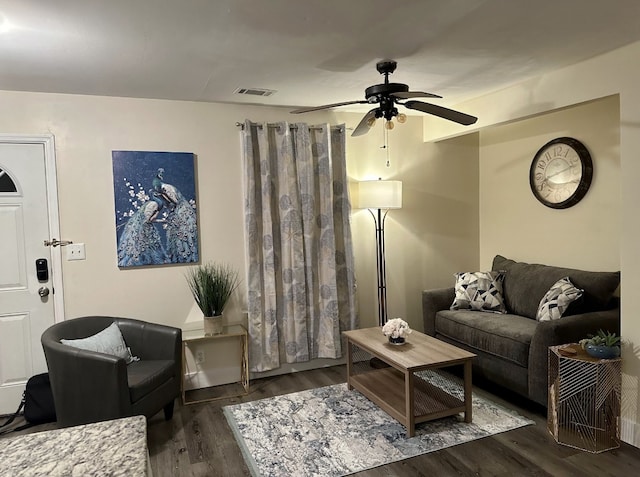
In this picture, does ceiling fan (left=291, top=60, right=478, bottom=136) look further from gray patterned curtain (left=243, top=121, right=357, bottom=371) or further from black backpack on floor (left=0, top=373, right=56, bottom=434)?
black backpack on floor (left=0, top=373, right=56, bottom=434)

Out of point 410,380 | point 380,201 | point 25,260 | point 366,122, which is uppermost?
point 366,122

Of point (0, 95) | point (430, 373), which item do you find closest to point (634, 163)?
point (430, 373)

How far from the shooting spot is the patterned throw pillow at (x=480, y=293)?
4.03 meters

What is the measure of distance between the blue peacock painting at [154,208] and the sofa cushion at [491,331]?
2285 millimetres

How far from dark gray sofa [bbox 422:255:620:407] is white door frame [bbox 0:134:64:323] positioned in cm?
306

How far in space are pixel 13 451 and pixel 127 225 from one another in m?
2.81

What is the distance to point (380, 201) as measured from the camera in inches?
161

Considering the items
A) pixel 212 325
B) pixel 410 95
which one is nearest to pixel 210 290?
pixel 212 325

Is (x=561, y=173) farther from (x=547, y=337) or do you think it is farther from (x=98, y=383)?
(x=98, y=383)

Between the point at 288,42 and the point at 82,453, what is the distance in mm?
2170

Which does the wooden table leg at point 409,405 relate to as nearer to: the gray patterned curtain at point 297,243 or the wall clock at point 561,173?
the gray patterned curtain at point 297,243

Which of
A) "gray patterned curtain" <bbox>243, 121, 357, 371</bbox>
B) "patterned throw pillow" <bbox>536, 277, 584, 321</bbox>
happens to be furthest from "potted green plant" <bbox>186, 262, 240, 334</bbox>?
"patterned throw pillow" <bbox>536, 277, 584, 321</bbox>

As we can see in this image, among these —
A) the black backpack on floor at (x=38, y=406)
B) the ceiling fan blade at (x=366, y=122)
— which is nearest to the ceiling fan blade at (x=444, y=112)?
the ceiling fan blade at (x=366, y=122)

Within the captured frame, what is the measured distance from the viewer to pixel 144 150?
3674 mm
